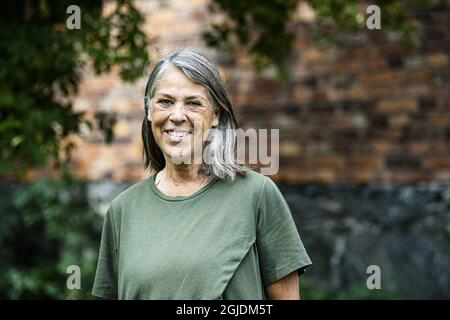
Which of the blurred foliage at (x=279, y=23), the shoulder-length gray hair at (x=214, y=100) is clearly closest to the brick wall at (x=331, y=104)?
the blurred foliage at (x=279, y=23)

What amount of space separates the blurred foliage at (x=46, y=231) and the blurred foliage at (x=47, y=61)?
1689 millimetres

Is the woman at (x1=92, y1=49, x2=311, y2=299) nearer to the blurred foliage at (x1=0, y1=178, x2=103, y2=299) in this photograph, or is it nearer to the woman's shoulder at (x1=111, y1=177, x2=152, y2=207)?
the woman's shoulder at (x1=111, y1=177, x2=152, y2=207)

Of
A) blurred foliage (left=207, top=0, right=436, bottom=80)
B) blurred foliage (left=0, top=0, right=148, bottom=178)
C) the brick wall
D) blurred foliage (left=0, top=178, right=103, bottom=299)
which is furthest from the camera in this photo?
blurred foliage (left=0, top=178, right=103, bottom=299)

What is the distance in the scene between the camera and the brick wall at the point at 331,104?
5.41 m

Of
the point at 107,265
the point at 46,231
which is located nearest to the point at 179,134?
the point at 107,265

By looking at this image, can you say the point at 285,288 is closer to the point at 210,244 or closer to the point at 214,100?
the point at 210,244

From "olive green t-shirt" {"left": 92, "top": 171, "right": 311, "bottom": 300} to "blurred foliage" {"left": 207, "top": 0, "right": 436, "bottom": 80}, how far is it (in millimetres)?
2080

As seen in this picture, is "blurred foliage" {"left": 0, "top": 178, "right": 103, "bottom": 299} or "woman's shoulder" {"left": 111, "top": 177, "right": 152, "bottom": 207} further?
"blurred foliage" {"left": 0, "top": 178, "right": 103, "bottom": 299}

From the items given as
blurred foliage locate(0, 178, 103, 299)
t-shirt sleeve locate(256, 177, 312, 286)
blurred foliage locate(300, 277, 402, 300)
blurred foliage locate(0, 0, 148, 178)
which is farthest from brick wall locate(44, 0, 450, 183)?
t-shirt sleeve locate(256, 177, 312, 286)

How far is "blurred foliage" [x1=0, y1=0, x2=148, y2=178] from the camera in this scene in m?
3.93

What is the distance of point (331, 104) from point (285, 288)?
3634 mm

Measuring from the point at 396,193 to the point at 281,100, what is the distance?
122 centimetres

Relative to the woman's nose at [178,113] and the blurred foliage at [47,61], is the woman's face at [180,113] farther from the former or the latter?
the blurred foliage at [47,61]
